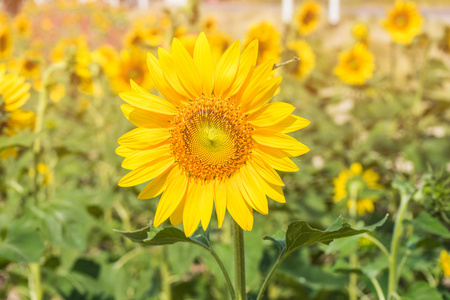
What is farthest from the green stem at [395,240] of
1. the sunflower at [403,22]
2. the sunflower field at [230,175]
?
the sunflower at [403,22]

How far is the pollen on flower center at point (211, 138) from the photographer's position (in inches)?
33.6

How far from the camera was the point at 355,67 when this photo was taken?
3344mm

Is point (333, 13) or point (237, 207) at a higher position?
point (333, 13)

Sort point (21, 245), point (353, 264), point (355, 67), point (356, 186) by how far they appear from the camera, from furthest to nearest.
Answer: point (355, 67)
point (356, 186)
point (353, 264)
point (21, 245)

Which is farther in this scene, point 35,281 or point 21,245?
point 35,281

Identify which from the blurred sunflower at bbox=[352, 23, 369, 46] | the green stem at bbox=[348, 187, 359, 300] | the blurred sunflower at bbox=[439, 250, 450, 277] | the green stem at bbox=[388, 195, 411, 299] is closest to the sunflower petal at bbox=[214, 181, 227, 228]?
the green stem at bbox=[388, 195, 411, 299]

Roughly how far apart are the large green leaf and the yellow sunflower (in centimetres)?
265

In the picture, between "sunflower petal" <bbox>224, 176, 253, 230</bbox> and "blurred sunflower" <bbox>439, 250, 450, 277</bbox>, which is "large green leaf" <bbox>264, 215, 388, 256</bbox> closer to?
"sunflower petal" <bbox>224, 176, 253, 230</bbox>

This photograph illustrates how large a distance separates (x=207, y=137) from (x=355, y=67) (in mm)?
2667

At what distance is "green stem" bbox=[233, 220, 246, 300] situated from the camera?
0.81 meters

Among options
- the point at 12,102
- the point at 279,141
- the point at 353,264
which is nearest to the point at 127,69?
the point at 12,102

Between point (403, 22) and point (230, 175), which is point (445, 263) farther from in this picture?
point (403, 22)

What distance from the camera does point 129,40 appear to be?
3.20 meters

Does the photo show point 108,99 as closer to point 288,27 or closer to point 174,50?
point 288,27
